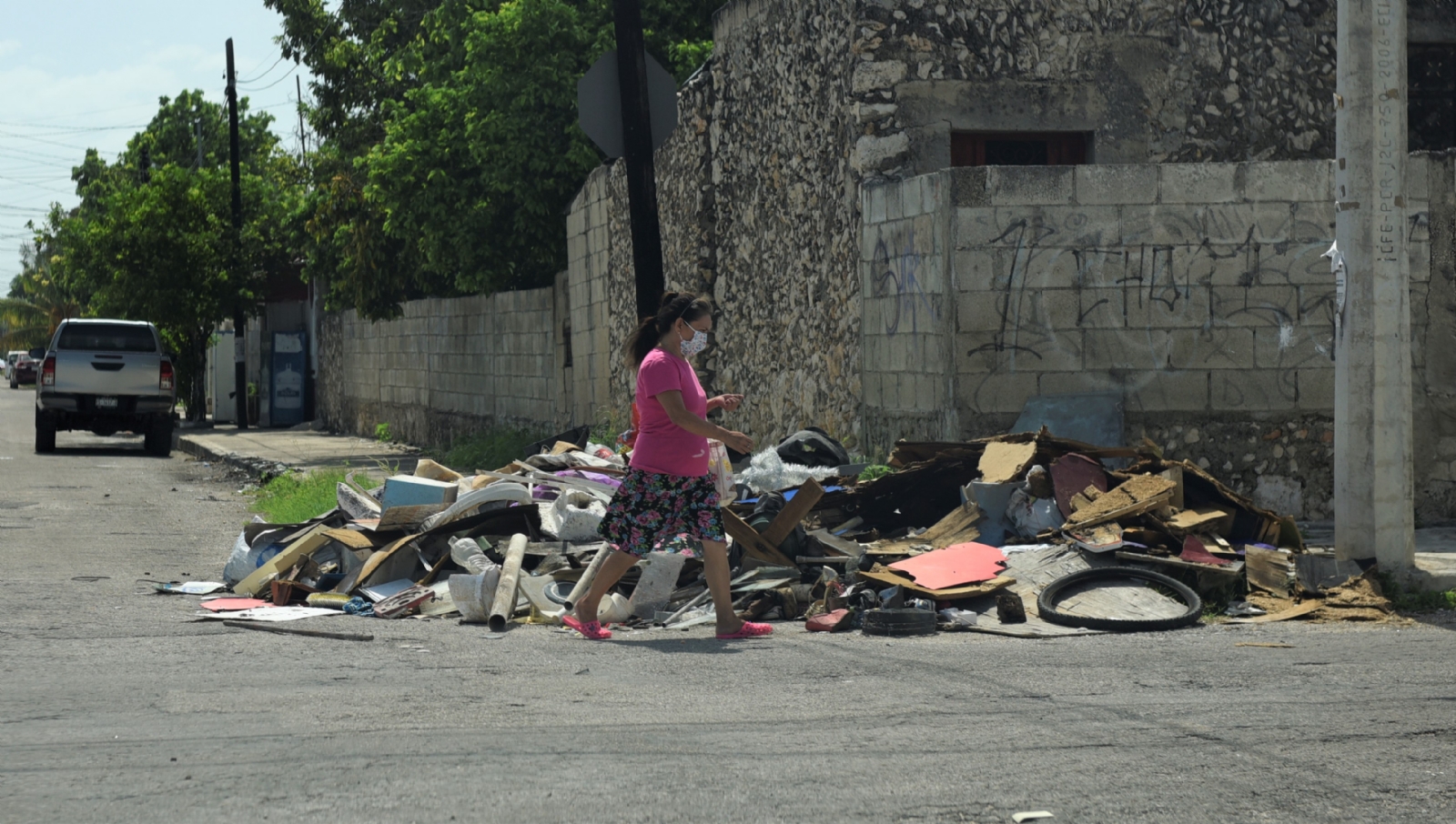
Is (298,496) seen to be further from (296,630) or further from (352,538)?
(296,630)

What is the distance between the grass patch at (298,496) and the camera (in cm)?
1373

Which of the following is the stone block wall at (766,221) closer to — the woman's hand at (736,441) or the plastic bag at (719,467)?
the plastic bag at (719,467)

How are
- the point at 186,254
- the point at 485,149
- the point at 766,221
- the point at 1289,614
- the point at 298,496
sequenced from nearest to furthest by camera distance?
1. the point at 1289,614
2. the point at 298,496
3. the point at 766,221
4. the point at 485,149
5. the point at 186,254

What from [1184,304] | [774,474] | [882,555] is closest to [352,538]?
[774,474]

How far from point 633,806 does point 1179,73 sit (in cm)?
1053

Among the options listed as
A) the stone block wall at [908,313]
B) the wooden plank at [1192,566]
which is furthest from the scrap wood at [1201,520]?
the stone block wall at [908,313]

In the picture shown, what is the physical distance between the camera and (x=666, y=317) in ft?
26.1

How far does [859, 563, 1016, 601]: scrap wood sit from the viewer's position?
28.1 feet

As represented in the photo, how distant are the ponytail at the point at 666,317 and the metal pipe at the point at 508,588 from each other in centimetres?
143

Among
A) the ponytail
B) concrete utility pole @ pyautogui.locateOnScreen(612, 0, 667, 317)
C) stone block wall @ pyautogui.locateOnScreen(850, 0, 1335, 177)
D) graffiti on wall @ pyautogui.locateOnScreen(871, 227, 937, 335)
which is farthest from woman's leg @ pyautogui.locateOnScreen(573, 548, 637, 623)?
stone block wall @ pyautogui.locateOnScreen(850, 0, 1335, 177)

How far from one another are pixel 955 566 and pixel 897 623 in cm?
110

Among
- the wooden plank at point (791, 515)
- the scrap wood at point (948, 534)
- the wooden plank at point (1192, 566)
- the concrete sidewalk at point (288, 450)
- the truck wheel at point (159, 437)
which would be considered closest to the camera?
the wooden plank at point (1192, 566)

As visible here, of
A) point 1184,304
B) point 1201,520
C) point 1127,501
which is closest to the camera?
point 1201,520

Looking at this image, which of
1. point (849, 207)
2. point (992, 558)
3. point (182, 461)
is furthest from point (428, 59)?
point (992, 558)
